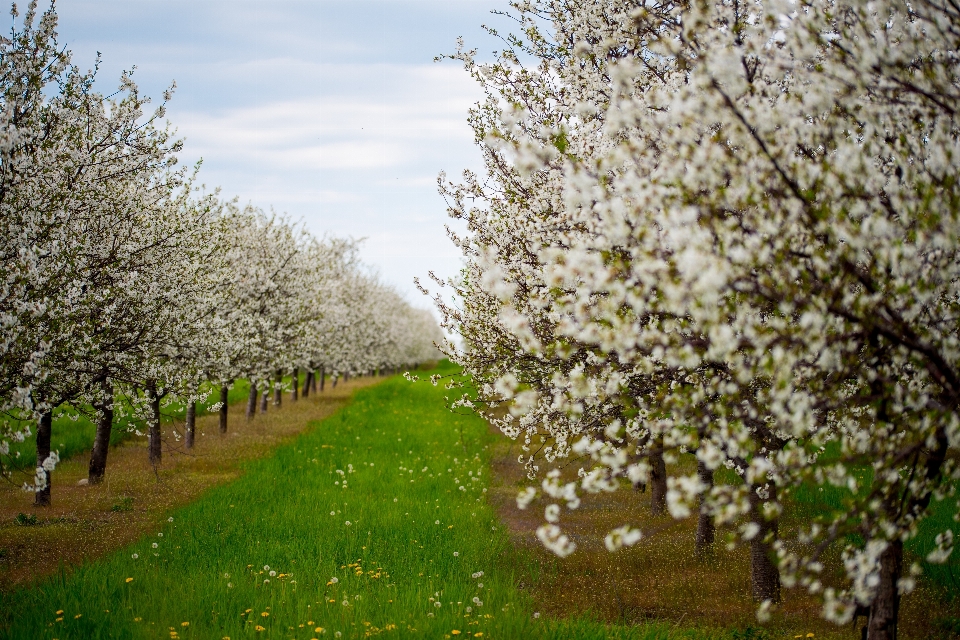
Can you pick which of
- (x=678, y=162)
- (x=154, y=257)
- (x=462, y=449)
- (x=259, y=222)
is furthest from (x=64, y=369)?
(x=259, y=222)

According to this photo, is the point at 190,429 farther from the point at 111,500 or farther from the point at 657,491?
the point at 657,491

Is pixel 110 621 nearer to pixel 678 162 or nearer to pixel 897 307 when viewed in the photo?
pixel 678 162

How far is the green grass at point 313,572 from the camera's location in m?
8.21

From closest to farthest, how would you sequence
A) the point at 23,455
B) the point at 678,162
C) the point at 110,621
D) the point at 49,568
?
the point at 678,162, the point at 110,621, the point at 49,568, the point at 23,455

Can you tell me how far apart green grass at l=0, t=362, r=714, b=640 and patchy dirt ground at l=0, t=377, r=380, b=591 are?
2.61 feet

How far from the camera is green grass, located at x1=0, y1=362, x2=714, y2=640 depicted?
323 inches

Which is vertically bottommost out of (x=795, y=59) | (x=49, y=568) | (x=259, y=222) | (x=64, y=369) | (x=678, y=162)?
(x=49, y=568)

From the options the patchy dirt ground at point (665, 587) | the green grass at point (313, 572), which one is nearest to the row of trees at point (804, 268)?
the patchy dirt ground at point (665, 587)

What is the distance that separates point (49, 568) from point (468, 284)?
8.39m

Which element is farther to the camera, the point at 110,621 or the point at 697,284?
the point at 110,621

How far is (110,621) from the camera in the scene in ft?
26.9

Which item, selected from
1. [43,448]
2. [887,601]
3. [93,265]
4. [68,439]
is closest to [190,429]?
[68,439]

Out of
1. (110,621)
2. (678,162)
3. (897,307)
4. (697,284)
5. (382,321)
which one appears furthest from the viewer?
(382,321)

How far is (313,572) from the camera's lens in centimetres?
1028
